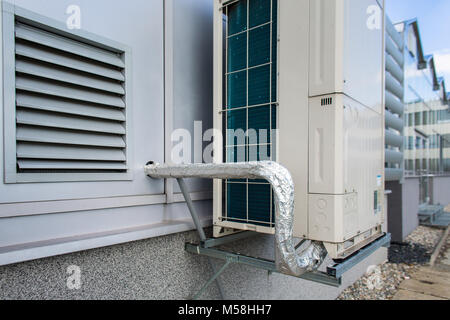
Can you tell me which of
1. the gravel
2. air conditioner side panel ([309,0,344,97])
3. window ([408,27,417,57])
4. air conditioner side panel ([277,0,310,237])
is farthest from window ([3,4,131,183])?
window ([408,27,417,57])

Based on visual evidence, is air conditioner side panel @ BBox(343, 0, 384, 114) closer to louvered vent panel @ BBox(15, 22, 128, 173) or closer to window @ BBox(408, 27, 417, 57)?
louvered vent panel @ BBox(15, 22, 128, 173)

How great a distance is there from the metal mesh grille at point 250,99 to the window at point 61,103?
0.56m

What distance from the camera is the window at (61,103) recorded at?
1.05 meters

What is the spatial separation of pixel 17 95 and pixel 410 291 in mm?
3550

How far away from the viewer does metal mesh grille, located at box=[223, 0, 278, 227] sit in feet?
4.66

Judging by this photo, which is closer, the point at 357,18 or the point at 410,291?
the point at 357,18

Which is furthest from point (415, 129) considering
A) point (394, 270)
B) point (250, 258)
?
point (250, 258)

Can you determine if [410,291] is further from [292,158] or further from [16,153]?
[16,153]

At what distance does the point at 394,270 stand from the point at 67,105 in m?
3.87

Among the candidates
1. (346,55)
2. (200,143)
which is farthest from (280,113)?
(200,143)

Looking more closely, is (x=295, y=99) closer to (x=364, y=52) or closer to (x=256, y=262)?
(x=364, y=52)

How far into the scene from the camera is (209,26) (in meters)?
1.88

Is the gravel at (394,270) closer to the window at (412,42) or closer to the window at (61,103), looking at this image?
the window at (61,103)

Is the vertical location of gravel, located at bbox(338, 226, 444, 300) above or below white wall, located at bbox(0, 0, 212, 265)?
below
